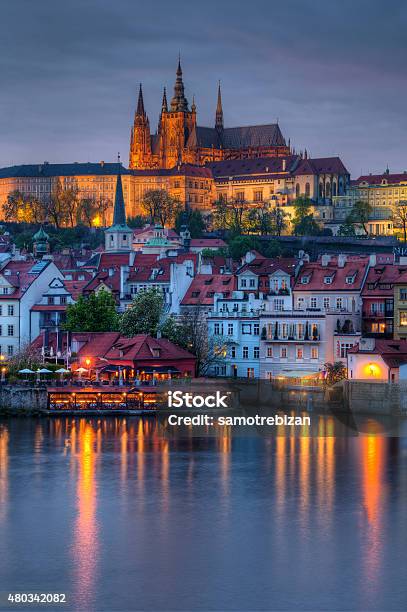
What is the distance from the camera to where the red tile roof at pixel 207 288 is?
6425 cm

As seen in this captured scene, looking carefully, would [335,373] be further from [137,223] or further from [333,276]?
[137,223]

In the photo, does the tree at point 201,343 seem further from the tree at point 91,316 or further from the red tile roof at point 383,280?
the red tile roof at point 383,280

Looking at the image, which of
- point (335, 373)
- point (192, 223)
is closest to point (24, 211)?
point (192, 223)

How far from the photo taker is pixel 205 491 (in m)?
39.1

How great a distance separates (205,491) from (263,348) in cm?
2134

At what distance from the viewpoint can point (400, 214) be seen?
18375cm

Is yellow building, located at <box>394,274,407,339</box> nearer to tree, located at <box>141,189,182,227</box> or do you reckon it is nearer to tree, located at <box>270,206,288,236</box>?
tree, located at <box>270,206,288,236</box>

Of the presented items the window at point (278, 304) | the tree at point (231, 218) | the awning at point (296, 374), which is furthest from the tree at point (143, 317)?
the tree at point (231, 218)

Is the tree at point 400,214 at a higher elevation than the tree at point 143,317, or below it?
higher

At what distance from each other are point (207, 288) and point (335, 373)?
37.8 feet

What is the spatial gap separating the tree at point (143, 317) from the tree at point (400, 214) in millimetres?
112292

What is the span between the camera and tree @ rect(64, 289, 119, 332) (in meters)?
62.1

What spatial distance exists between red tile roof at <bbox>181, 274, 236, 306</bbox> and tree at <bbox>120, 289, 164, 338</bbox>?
2.65 m

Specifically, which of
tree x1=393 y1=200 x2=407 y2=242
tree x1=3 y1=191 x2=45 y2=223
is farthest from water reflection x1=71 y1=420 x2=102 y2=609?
tree x1=3 y1=191 x2=45 y2=223
